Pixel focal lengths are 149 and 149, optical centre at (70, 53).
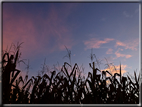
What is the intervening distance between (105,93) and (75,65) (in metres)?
1.17

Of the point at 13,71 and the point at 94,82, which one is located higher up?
the point at 13,71

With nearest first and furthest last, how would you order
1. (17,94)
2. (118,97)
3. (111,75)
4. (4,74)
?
(4,74) < (17,94) < (118,97) < (111,75)

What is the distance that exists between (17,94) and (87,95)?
1901mm

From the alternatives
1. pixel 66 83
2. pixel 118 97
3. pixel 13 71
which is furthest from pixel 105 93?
pixel 13 71

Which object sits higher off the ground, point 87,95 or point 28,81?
point 28,81

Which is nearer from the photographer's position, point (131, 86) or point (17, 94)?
point (17, 94)

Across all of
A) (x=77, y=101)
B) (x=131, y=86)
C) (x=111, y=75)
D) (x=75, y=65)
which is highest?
(x=75, y=65)

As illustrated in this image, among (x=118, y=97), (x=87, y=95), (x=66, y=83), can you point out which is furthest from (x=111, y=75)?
(x=66, y=83)

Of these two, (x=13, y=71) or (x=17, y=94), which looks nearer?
(x=13, y=71)

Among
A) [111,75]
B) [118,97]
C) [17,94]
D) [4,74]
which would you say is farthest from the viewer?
[111,75]

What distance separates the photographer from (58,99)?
13.3 ft

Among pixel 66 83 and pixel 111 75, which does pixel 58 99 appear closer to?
pixel 66 83

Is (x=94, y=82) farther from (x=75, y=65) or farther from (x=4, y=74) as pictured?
(x=4, y=74)

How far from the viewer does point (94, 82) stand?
4191 millimetres
